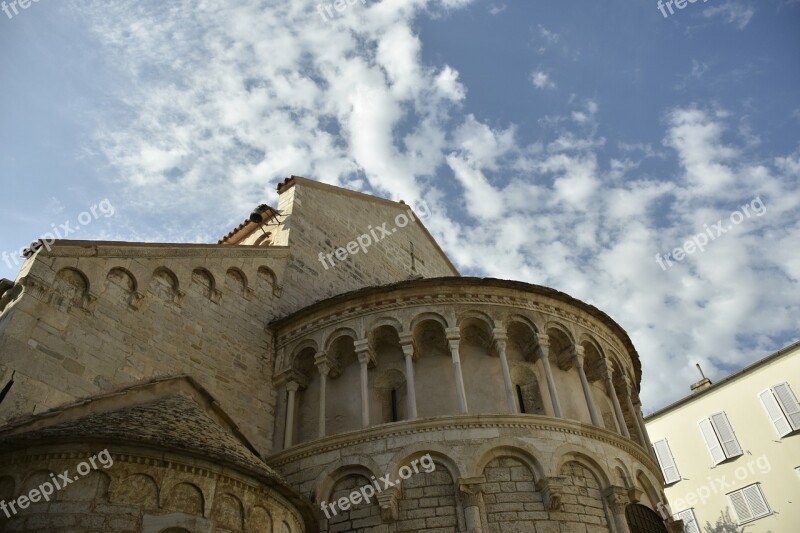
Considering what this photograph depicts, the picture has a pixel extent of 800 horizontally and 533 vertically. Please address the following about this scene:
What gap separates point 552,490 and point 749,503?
1443 cm

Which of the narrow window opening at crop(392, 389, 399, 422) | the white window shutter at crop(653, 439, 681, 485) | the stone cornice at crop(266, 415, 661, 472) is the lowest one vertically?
the stone cornice at crop(266, 415, 661, 472)

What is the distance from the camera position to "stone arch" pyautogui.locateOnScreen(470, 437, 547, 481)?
9182 mm

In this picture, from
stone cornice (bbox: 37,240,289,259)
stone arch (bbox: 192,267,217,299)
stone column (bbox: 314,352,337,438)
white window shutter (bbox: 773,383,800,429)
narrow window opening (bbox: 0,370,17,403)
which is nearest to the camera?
narrow window opening (bbox: 0,370,17,403)

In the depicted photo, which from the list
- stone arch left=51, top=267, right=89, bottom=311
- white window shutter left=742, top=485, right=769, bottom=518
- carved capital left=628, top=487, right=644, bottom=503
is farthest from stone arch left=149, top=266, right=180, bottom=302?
white window shutter left=742, top=485, right=769, bottom=518

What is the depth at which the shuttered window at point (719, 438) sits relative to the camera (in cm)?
2064

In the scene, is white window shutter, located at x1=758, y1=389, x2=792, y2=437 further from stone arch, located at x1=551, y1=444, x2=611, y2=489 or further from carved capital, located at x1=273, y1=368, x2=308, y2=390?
carved capital, located at x1=273, y1=368, x2=308, y2=390

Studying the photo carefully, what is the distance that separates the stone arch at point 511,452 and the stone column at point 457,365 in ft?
2.27

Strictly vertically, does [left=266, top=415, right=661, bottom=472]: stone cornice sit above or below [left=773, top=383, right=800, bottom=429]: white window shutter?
below

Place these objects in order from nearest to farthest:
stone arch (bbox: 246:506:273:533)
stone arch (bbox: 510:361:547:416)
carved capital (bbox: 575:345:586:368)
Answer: stone arch (bbox: 246:506:273:533), stone arch (bbox: 510:361:547:416), carved capital (bbox: 575:345:586:368)

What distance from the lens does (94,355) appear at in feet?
28.5

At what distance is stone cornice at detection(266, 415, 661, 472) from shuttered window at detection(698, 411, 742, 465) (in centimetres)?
1336

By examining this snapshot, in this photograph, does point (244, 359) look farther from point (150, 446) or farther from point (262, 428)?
point (150, 446)

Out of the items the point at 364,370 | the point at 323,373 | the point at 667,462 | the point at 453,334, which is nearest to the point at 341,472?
the point at 364,370

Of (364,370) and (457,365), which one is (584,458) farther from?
(364,370)
